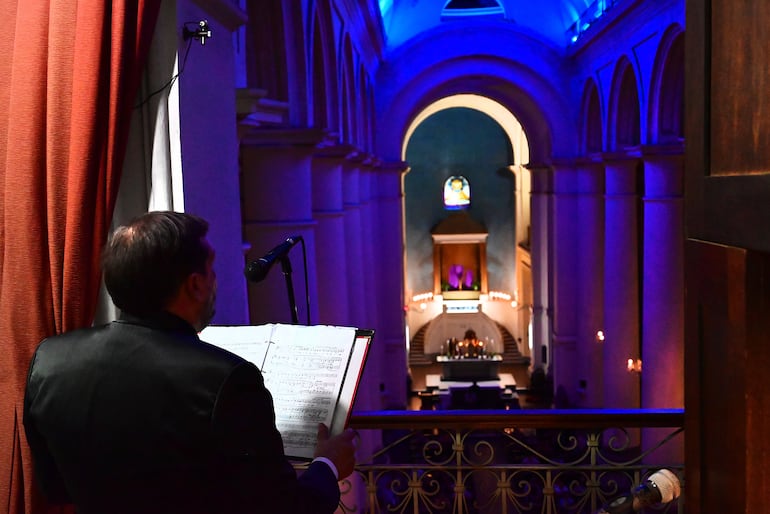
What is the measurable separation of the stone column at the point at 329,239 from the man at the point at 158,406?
301 inches

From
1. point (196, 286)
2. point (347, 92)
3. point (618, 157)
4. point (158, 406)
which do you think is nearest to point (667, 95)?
point (618, 157)

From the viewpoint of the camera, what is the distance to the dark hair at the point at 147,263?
5.90 feet

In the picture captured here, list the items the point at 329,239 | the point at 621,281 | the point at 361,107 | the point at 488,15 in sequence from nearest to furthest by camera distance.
A: 1. the point at 329,239
2. the point at 621,281
3. the point at 361,107
4. the point at 488,15

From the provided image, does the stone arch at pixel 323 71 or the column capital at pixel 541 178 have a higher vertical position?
the stone arch at pixel 323 71

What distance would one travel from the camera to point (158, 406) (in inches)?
68.0

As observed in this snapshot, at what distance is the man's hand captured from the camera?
6.66 ft

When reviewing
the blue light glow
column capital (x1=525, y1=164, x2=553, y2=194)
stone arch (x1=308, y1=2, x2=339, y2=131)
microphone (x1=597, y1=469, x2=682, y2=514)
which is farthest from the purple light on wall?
microphone (x1=597, y1=469, x2=682, y2=514)

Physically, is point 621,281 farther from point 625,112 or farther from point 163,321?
point 163,321

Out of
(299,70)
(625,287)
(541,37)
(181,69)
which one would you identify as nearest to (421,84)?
(541,37)

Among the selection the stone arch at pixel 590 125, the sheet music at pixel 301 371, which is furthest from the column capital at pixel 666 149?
the sheet music at pixel 301 371

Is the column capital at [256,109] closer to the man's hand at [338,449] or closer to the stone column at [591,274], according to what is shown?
the man's hand at [338,449]

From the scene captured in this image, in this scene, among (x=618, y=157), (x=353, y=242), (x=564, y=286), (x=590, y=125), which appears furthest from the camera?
(x=564, y=286)

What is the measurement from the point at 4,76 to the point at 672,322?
11037mm

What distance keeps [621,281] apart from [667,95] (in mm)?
4308
